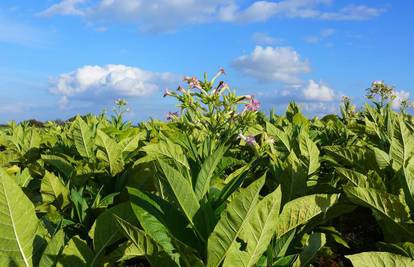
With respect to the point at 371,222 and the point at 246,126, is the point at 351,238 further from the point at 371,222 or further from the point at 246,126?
the point at 246,126

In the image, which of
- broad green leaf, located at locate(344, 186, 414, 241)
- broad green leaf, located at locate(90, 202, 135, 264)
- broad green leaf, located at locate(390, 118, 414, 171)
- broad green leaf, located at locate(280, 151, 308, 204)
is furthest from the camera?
broad green leaf, located at locate(390, 118, 414, 171)

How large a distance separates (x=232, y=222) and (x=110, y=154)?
1874 mm

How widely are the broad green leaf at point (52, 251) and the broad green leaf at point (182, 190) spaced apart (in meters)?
0.43

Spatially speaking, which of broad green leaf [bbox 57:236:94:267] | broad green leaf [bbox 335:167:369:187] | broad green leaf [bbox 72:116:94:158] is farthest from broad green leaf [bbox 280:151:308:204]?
broad green leaf [bbox 72:116:94:158]

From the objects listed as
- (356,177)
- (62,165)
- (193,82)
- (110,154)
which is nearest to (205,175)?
(356,177)

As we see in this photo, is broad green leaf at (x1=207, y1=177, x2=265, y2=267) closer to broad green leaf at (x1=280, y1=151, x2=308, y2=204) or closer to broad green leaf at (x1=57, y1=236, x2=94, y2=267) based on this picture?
broad green leaf at (x1=57, y1=236, x2=94, y2=267)

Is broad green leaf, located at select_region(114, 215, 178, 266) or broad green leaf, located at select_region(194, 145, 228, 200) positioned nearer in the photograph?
broad green leaf, located at select_region(114, 215, 178, 266)

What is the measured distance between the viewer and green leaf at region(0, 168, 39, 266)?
5.58ft

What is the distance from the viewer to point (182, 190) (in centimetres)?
174

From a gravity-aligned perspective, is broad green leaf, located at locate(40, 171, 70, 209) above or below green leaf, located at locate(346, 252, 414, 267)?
above

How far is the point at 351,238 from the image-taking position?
2.83m

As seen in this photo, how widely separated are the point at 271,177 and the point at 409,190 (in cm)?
92

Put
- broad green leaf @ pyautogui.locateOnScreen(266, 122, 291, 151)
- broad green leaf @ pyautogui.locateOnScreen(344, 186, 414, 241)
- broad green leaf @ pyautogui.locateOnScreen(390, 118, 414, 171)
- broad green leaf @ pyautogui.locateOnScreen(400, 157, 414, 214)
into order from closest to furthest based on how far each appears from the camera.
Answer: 1. broad green leaf @ pyautogui.locateOnScreen(344, 186, 414, 241)
2. broad green leaf @ pyautogui.locateOnScreen(400, 157, 414, 214)
3. broad green leaf @ pyautogui.locateOnScreen(390, 118, 414, 171)
4. broad green leaf @ pyautogui.locateOnScreen(266, 122, 291, 151)

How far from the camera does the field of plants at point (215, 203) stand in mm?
1631
